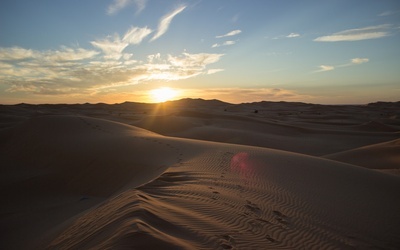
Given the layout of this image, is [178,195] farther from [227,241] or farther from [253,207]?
[227,241]

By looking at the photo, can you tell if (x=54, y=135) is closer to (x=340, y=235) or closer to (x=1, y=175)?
(x=1, y=175)

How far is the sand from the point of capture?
307 cm

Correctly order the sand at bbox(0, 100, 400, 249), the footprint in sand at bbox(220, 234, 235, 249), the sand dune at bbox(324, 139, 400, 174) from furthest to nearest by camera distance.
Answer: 1. the sand dune at bbox(324, 139, 400, 174)
2. the sand at bbox(0, 100, 400, 249)
3. the footprint in sand at bbox(220, 234, 235, 249)

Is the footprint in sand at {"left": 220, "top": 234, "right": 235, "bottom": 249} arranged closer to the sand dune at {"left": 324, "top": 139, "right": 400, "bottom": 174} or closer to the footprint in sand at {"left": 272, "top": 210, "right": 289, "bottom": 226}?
the footprint in sand at {"left": 272, "top": 210, "right": 289, "bottom": 226}

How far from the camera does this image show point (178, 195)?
4293mm

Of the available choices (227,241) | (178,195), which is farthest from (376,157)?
(227,241)

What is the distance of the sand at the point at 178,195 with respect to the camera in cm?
307

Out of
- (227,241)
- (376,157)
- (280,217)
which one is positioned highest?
(227,241)

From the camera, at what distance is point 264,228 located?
342 cm

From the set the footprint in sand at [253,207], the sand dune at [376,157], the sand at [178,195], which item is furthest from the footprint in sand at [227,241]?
the sand dune at [376,157]

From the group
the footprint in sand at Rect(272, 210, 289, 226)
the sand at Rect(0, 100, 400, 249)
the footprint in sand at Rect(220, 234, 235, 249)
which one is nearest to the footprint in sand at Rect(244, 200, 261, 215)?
the sand at Rect(0, 100, 400, 249)

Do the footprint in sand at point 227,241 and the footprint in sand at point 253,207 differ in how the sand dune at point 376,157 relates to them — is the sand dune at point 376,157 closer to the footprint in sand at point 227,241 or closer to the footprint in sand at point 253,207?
the footprint in sand at point 253,207

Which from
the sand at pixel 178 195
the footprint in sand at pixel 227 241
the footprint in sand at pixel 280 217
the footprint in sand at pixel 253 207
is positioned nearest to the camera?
the footprint in sand at pixel 227 241

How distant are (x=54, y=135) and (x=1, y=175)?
308cm
